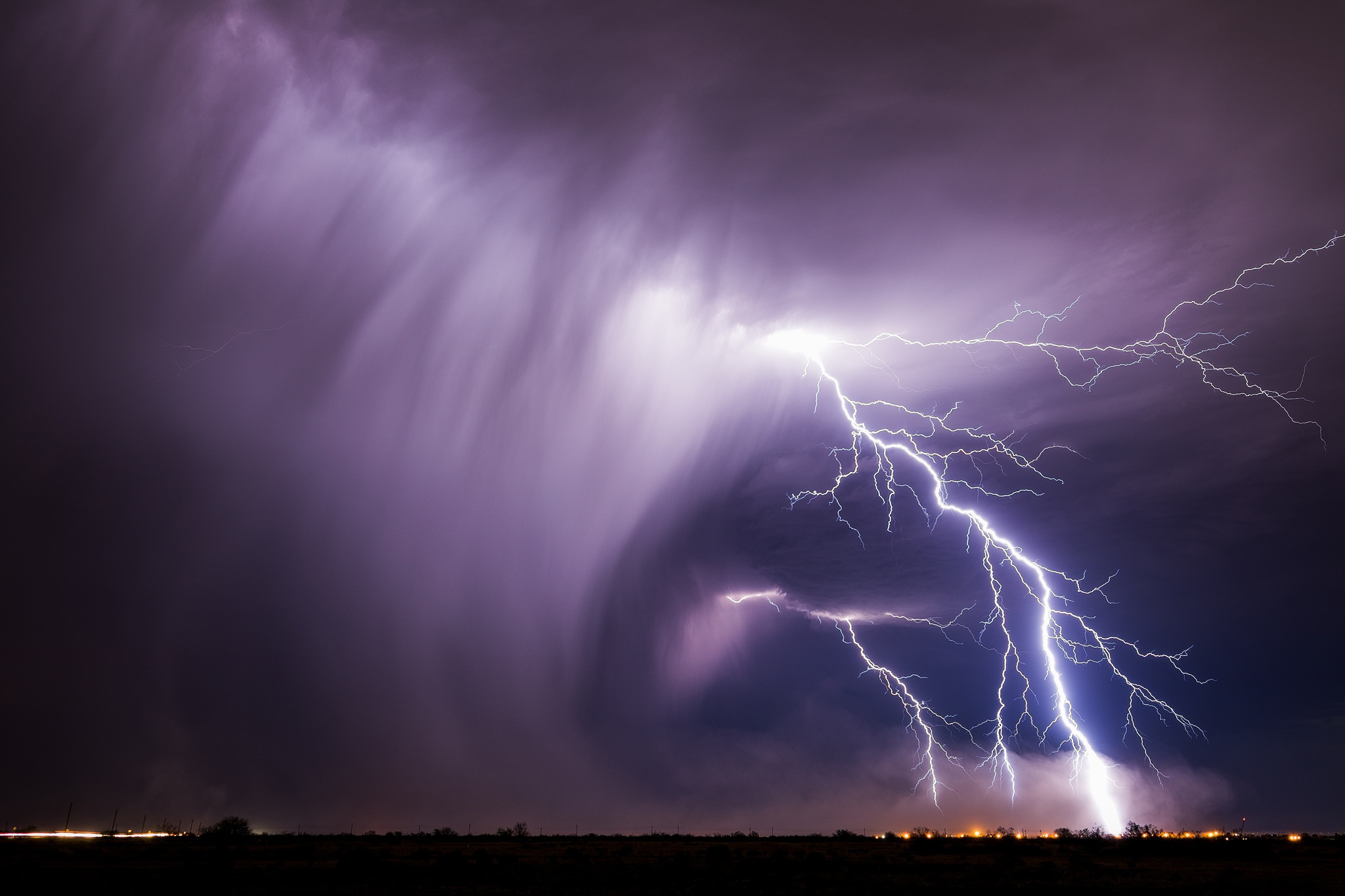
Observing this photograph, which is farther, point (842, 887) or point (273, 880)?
point (273, 880)

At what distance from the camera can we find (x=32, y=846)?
120 ft

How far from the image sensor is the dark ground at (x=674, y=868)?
77.9 ft

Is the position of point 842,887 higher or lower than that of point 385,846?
higher

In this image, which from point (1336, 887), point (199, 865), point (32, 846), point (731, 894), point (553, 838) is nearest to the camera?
point (731, 894)

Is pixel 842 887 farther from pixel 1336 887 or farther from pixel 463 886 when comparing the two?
pixel 1336 887

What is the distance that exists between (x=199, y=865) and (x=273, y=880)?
23.5 feet

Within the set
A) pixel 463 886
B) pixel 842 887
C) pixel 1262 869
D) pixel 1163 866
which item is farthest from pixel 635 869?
pixel 1262 869

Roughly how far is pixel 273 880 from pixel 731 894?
15.8 metres

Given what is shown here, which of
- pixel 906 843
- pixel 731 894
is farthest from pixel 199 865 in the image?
pixel 906 843

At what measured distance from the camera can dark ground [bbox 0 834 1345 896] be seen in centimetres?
2375

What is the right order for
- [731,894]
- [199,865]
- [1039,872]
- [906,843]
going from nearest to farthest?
1. [731,894]
2. [1039,872]
3. [199,865]
4. [906,843]

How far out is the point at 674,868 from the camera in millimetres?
30250

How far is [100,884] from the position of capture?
23109 mm

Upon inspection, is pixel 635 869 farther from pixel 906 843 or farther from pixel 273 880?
pixel 906 843
